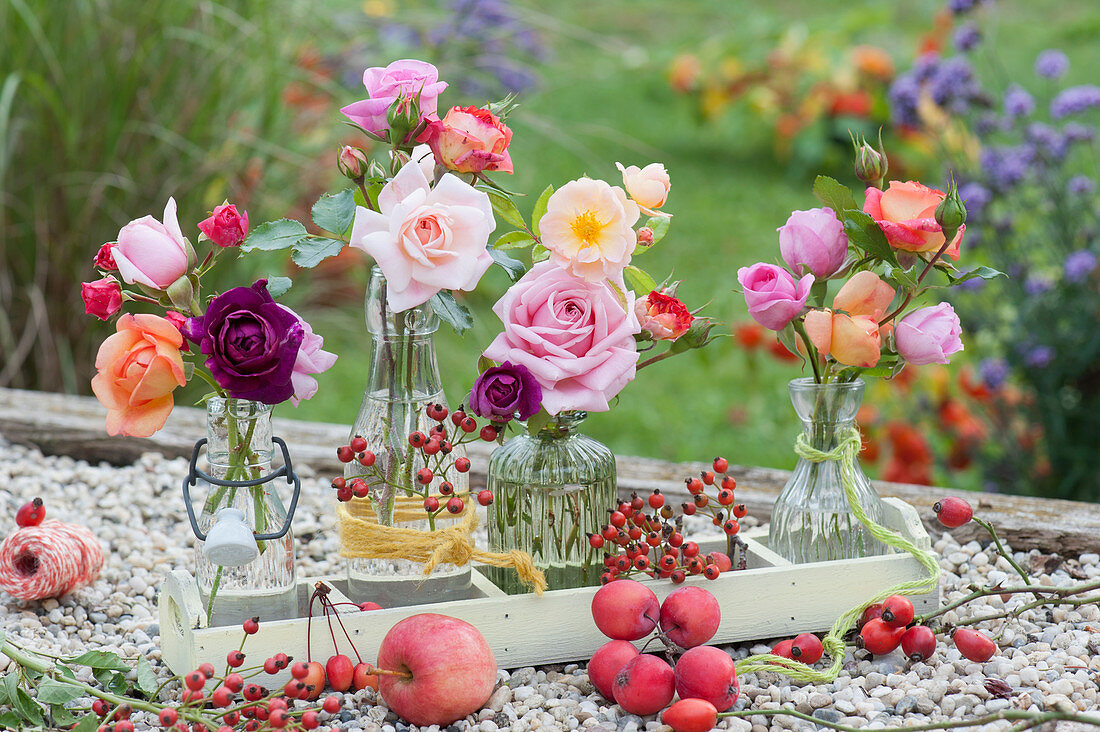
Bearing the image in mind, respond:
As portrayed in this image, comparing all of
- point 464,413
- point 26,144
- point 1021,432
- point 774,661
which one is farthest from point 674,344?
point 26,144

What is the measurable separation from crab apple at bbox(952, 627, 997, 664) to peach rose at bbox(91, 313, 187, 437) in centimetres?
97

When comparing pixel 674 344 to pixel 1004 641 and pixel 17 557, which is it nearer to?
pixel 1004 641

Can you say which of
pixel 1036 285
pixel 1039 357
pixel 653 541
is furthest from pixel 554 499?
pixel 1036 285

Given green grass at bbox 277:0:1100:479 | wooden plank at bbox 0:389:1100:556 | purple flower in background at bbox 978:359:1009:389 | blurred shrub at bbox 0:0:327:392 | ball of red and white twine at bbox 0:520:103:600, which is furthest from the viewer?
green grass at bbox 277:0:1100:479

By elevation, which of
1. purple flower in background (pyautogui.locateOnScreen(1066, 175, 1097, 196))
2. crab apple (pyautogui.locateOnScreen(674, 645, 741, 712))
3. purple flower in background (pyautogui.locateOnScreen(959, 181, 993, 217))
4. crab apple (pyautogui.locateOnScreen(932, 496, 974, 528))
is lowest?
crab apple (pyautogui.locateOnScreen(674, 645, 741, 712))

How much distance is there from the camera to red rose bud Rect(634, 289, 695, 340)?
139 centimetres

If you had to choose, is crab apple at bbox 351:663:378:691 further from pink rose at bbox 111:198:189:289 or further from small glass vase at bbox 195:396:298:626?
pink rose at bbox 111:198:189:289

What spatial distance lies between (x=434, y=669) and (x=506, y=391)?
0.32 metres

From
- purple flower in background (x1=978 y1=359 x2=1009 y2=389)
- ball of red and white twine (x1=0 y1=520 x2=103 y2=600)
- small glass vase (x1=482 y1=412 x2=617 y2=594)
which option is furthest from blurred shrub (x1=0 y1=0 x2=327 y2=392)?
purple flower in background (x1=978 y1=359 x2=1009 y2=389)

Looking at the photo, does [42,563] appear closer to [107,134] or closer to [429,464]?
[429,464]

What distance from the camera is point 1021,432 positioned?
3.03 metres

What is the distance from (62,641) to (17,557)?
0.16 meters

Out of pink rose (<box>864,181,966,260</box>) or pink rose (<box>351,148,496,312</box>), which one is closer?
pink rose (<box>351,148,496,312</box>)

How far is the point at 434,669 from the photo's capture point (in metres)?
1.32
